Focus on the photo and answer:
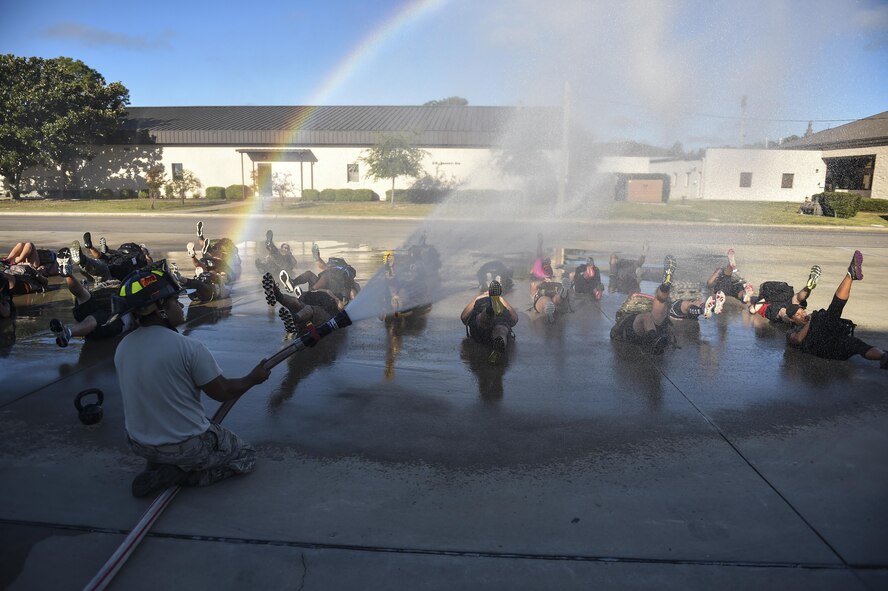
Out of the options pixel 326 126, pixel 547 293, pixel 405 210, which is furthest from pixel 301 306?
pixel 326 126

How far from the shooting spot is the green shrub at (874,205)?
3484cm

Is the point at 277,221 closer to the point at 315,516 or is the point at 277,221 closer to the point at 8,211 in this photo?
the point at 8,211

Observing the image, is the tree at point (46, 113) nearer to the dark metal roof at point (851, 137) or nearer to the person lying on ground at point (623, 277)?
the person lying on ground at point (623, 277)

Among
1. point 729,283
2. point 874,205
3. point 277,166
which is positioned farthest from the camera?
point 277,166

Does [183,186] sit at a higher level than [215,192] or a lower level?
higher

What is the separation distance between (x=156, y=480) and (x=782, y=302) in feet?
27.1

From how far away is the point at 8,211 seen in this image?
1302 inches

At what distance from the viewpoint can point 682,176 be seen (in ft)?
155

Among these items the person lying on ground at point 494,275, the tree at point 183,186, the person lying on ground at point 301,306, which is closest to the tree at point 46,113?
the tree at point 183,186

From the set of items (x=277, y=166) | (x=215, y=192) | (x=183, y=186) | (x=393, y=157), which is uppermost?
(x=393, y=157)

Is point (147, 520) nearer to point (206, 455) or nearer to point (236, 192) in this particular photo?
point (206, 455)

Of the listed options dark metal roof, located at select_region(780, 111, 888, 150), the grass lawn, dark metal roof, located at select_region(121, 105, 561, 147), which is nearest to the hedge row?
the grass lawn

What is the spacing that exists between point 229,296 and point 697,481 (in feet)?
27.4

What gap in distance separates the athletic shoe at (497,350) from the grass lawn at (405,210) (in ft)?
78.7
